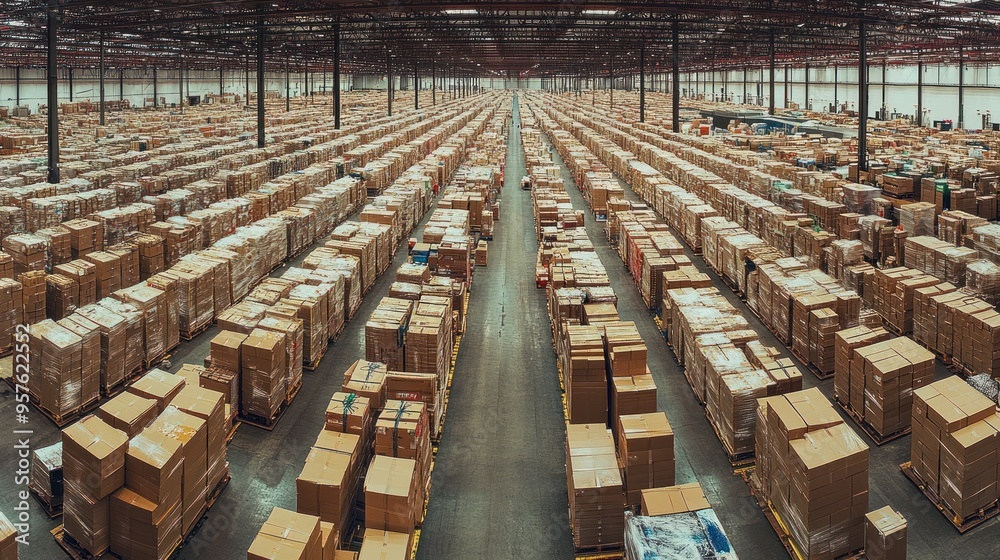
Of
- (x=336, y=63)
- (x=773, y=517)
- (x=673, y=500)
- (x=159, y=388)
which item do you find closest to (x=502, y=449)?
(x=673, y=500)

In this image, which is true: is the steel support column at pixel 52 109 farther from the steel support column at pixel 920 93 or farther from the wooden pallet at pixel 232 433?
the steel support column at pixel 920 93

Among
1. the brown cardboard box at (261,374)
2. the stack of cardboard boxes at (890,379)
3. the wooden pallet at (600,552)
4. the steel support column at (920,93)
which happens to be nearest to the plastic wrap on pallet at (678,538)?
the wooden pallet at (600,552)

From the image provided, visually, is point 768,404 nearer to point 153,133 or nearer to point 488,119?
point 153,133

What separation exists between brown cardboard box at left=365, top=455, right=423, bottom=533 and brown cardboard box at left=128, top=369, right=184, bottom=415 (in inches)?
91.1

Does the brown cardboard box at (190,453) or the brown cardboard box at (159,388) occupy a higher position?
the brown cardboard box at (159,388)

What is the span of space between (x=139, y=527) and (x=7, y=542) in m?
0.95

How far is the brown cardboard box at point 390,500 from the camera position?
488 cm

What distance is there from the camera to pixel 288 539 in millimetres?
4383

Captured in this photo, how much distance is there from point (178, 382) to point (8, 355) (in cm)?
351

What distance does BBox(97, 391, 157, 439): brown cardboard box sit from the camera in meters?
5.59

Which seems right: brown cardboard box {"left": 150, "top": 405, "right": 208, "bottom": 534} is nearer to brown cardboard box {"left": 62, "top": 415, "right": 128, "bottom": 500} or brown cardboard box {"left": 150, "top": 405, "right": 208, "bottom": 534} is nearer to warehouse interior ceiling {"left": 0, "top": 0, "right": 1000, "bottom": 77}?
brown cardboard box {"left": 62, "top": 415, "right": 128, "bottom": 500}

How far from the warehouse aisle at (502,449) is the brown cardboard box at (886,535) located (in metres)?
2.28

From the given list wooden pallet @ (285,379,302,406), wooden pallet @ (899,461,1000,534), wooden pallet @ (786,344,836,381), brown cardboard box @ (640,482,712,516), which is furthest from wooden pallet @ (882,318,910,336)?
wooden pallet @ (285,379,302,406)

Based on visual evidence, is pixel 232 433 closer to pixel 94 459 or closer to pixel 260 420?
pixel 260 420
